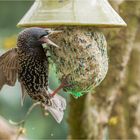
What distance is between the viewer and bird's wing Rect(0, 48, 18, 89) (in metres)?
3.26

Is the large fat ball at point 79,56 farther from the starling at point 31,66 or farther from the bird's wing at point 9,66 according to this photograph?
the bird's wing at point 9,66

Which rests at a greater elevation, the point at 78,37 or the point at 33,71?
the point at 78,37

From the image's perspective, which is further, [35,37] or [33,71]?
[33,71]

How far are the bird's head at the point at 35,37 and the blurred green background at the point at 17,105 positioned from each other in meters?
3.28

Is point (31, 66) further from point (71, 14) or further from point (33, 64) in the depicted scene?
point (71, 14)

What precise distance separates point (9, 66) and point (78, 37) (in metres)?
0.41

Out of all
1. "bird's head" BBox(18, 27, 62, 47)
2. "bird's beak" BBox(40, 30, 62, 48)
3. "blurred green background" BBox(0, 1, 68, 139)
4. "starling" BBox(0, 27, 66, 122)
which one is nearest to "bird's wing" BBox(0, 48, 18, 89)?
"starling" BBox(0, 27, 66, 122)

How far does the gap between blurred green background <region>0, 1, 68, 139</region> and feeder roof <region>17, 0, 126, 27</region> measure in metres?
3.36

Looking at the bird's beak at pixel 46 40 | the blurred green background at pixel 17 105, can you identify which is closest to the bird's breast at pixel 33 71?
the bird's beak at pixel 46 40

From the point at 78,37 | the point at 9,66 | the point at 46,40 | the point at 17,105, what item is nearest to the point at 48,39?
the point at 46,40

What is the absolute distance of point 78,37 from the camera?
311 centimetres

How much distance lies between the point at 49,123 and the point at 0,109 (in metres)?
0.88

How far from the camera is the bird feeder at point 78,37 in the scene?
303 centimetres

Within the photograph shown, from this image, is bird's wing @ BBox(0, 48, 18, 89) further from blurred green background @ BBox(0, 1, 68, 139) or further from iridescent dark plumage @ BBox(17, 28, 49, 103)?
blurred green background @ BBox(0, 1, 68, 139)
